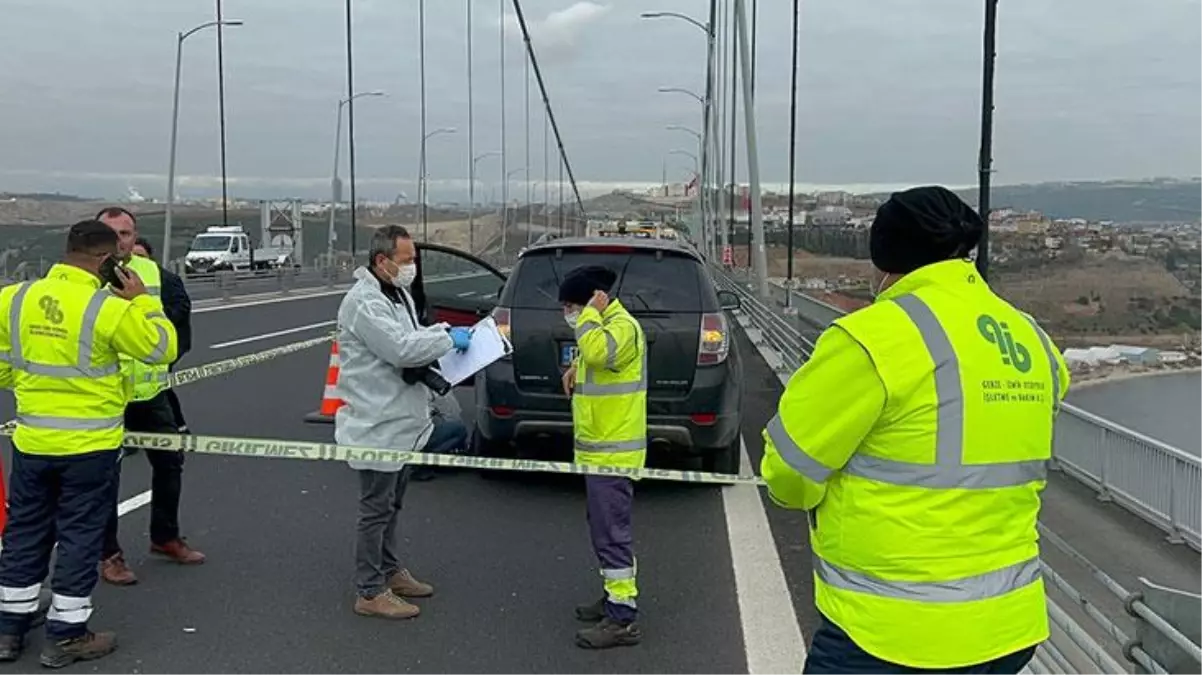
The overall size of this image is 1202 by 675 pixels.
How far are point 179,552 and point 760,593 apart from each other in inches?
121

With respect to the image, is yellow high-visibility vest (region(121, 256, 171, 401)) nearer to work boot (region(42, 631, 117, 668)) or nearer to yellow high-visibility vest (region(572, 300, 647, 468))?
work boot (region(42, 631, 117, 668))

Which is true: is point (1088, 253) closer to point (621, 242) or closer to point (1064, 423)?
point (1064, 423)

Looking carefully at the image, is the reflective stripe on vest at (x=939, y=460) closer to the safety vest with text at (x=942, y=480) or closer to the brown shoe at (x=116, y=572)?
the safety vest with text at (x=942, y=480)

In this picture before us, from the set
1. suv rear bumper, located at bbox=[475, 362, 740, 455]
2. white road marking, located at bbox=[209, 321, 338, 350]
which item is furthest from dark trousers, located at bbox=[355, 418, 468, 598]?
white road marking, located at bbox=[209, 321, 338, 350]

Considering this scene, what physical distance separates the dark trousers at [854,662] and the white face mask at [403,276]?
3470 mm

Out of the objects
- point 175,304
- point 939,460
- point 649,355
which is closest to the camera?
point 939,460

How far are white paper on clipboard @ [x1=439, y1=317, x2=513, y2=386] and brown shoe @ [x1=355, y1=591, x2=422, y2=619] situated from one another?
1.14m

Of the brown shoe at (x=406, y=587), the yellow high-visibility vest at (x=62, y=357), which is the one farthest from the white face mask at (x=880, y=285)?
the brown shoe at (x=406, y=587)

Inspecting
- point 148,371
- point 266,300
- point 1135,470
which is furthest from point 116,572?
point 266,300

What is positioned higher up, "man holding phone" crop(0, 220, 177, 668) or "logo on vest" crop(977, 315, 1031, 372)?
"logo on vest" crop(977, 315, 1031, 372)

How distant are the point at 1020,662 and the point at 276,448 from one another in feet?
14.3

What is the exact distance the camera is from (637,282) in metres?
8.55

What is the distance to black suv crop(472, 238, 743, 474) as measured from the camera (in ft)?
27.4

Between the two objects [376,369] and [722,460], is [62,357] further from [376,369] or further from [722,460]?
[722,460]
